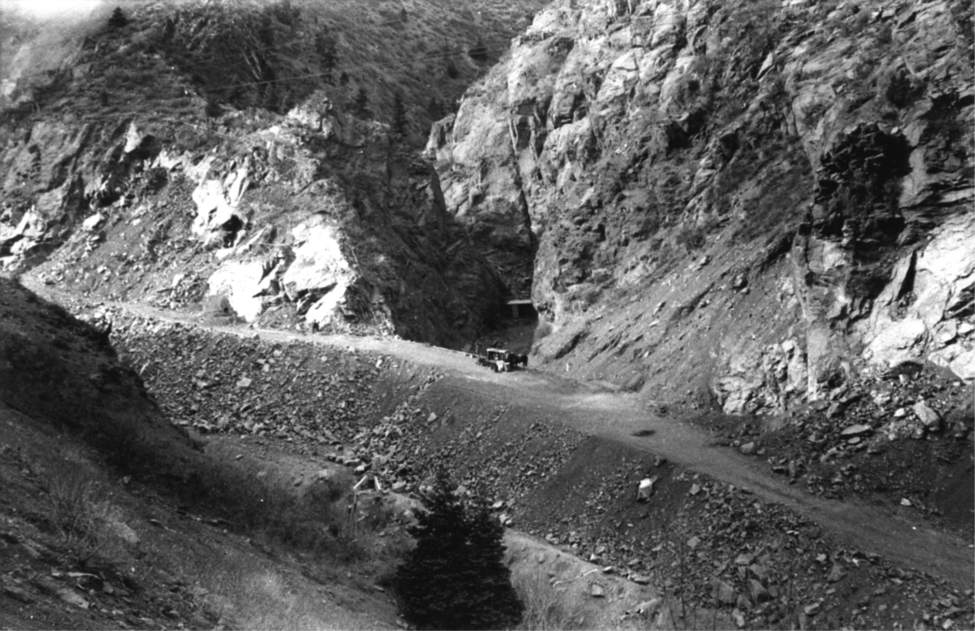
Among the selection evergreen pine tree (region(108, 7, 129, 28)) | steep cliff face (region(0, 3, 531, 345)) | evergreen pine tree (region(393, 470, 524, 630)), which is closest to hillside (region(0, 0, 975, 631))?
steep cliff face (region(0, 3, 531, 345))

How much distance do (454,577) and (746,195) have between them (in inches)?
1037

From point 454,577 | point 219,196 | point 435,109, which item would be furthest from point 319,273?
point 435,109

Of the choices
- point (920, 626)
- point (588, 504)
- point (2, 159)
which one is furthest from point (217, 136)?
point (920, 626)

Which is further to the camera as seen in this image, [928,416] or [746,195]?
[746,195]

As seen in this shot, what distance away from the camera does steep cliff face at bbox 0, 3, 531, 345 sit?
146ft

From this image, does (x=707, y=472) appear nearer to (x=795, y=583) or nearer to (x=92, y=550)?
(x=795, y=583)

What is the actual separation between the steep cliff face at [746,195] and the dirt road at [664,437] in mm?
2652

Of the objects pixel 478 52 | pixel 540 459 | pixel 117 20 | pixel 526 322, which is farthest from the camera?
pixel 478 52

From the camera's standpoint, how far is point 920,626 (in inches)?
661

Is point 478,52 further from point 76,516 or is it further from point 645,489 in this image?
point 76,516

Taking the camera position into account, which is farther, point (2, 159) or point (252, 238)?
point (2, 159)

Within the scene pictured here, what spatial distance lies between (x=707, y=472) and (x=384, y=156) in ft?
128

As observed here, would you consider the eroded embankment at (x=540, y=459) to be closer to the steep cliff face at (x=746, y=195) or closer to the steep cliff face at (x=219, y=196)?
the steep cliff face at (x=746, y=195)

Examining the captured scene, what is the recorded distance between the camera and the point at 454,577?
16750mm
